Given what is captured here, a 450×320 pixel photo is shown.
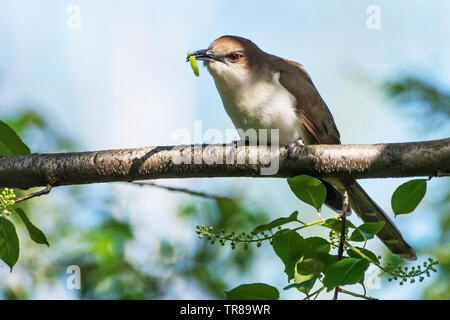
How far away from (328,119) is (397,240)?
1.40 metres

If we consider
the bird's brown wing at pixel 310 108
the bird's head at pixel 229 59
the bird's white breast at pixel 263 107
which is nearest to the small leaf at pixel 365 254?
the bird's white breast at pixel 263 107

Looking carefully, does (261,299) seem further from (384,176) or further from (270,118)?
(270,118)

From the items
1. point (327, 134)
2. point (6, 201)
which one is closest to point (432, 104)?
point (327, 134)

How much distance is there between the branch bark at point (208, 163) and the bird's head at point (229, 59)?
156 cm

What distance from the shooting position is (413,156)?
9.67ft

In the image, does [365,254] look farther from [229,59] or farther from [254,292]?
[229,59]

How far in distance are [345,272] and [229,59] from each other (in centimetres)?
311

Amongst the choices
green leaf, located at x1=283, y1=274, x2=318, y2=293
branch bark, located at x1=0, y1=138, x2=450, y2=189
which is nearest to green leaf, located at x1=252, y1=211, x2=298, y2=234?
green leaf, located at x1=283, y1=274, x2=318, y2=293

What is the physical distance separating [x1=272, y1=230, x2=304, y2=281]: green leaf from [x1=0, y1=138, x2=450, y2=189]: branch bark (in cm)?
75

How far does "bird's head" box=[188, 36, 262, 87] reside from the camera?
4.86m

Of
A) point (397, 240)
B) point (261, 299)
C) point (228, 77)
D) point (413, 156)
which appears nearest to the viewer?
point (261, 299)

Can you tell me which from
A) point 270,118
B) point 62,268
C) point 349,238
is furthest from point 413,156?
point 62,268

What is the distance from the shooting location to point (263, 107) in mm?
4574

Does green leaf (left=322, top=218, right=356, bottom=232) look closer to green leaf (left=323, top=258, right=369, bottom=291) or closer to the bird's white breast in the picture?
green leaf (left=323, top=258, right=369, bottom=291)
